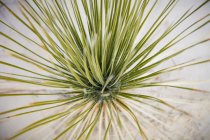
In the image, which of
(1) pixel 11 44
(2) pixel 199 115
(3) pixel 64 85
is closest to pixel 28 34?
(1) pixel 11 44

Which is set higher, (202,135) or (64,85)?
(64,85)

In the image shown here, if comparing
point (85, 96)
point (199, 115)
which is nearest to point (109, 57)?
point (85, 96)

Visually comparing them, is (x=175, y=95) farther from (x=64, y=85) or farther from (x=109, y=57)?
(x=64, y=85)

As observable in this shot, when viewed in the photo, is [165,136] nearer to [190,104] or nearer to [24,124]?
[190,104]

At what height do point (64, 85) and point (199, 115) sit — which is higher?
point (64, 85)

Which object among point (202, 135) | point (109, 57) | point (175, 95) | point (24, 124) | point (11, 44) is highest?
point (11, 44)

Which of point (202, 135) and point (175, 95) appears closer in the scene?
point (175, 95)

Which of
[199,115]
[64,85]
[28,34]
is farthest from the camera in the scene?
[199,115]

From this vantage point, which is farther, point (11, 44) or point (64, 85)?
point (11, 44)

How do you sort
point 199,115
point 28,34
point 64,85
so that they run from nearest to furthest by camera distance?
point 64,85 < point 28,34 < point 199,115
